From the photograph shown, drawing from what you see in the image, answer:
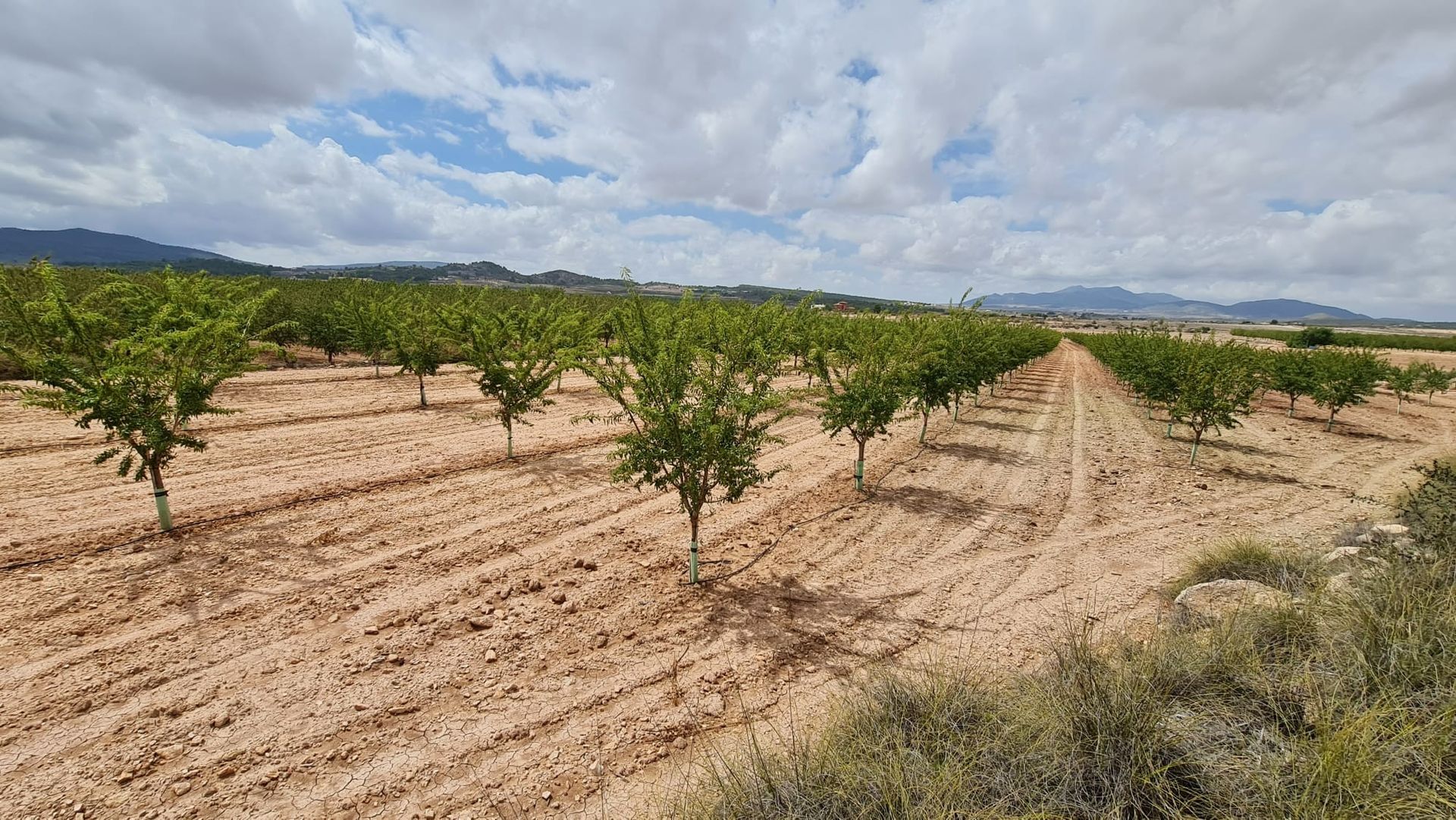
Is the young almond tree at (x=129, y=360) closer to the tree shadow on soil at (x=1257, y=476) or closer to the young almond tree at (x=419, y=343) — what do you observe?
the young almond tree at (x=419, y=343)

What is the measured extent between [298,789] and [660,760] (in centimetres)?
301

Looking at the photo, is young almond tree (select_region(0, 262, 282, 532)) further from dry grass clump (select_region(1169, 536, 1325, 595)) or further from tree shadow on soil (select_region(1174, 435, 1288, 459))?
tree shadow on soil (select_region(1174, 435, 1288, 459))

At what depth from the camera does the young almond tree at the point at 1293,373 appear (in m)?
22.9

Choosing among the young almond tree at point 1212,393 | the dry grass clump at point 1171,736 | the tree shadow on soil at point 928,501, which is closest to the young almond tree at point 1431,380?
the young almond tree at point 1212,393

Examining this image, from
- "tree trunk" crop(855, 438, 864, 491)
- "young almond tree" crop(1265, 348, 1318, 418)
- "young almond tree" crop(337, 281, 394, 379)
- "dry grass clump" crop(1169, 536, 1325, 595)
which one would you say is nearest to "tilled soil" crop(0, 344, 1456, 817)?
"tree trunk" crop(855, 438, 864, 491)

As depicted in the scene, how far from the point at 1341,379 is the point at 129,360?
34.9 metres

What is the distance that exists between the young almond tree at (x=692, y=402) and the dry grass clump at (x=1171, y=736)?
3.48 meters

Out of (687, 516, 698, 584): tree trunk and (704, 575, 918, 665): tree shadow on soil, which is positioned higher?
(687, 516, 698, 584): tree trunk

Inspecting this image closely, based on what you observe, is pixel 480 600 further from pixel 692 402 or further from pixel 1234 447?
pixel 1234 447

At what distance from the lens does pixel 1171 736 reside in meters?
3.84

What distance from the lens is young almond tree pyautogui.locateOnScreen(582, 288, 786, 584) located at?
7.53 meters

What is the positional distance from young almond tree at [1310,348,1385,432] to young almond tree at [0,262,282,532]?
33372 mm

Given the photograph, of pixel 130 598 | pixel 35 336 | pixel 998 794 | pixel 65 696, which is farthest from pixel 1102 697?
pixel 35 336

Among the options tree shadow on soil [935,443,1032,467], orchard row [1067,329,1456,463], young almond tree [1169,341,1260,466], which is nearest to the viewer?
young almond tree [1169,341,1260,466]
